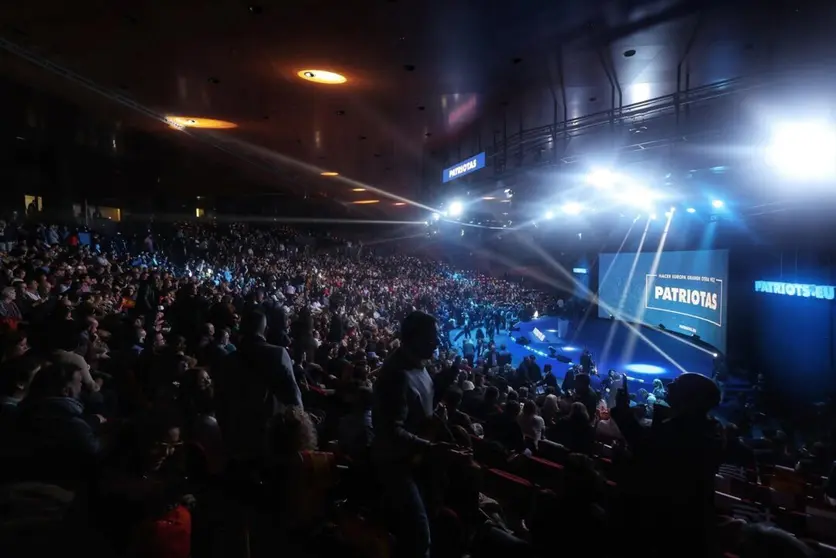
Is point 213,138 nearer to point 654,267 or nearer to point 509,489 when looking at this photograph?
point 509,489

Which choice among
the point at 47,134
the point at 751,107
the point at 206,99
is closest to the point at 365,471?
the point at 751,107

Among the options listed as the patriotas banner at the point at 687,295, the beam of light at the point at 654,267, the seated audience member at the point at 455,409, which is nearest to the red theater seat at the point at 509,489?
the seated audience member at the point at 455,409

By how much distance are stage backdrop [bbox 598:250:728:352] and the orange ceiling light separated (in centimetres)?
1128

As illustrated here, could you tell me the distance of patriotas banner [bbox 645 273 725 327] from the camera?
40.7ft

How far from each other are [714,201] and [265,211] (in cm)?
2250

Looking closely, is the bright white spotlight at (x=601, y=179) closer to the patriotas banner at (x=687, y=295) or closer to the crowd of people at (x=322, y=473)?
the patriotas banner at (x=687, y=295)

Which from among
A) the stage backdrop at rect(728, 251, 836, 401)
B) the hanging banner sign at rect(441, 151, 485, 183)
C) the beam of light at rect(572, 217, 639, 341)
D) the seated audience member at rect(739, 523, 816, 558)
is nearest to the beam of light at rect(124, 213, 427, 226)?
the beam of light at rect(572, 217, 639, 341)

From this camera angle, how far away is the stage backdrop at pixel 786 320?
396 inches

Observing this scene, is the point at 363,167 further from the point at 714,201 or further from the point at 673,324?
the point at 673,324

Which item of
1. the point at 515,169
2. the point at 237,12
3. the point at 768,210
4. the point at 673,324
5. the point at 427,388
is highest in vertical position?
the point at 237,12

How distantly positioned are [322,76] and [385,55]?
50.3 inches

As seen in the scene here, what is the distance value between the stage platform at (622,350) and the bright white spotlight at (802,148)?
711 cm

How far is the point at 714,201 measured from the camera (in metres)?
10.2

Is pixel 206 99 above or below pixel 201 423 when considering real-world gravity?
above
